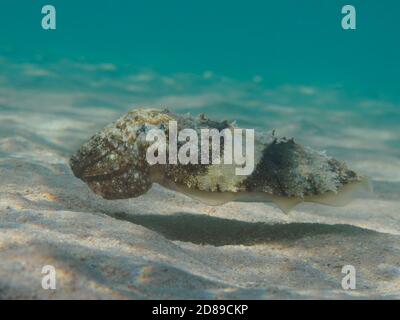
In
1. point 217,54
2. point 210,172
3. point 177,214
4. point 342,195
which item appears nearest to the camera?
point 210,172

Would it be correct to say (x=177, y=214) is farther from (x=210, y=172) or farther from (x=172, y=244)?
(x=172, y=244)

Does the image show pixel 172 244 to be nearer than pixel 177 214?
Yes

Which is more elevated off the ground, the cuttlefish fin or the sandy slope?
the cuttlefish fin

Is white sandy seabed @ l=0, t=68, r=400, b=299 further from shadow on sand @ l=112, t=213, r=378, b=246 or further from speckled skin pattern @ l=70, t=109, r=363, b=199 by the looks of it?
speckled skin pattern @ l=70, t=109, r=363, b=199

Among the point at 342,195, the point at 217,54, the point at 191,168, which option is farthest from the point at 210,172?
the point at 217,54

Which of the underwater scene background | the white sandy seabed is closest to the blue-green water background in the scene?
the underwater scene background

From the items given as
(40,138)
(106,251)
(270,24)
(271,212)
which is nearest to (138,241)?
(106,251)

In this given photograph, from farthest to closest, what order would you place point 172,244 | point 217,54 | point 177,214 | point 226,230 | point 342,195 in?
point 217,54, point 177,214, point 226,230, point 342,195, point 172,244
